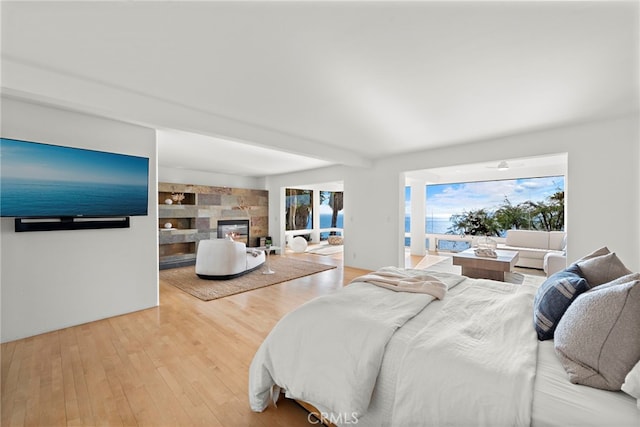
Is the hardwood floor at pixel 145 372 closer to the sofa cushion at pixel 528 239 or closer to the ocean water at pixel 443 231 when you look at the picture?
the sofa cushion at pixel 528 239

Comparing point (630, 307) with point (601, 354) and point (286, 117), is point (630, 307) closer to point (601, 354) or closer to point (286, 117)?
point (601, 354)

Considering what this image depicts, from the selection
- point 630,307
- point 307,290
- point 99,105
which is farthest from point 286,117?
point 630,307

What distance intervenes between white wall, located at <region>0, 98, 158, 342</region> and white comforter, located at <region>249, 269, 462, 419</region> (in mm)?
2513

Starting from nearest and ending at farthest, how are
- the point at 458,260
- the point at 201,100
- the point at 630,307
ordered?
1. the point at 630,307
2. the point at 201,100
3. the point at 458,260

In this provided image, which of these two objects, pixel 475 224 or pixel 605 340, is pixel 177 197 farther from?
pixel 475 224

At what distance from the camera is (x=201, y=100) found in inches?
110

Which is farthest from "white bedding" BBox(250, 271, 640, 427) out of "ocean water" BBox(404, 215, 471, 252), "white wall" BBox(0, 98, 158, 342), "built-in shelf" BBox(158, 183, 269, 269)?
"ocean water" BBox(404, 215, 471, 252)

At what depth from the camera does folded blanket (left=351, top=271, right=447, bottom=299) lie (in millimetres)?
2082

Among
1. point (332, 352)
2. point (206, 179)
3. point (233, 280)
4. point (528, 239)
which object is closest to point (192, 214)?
point (206, 179)

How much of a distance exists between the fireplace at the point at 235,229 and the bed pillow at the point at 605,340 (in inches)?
281

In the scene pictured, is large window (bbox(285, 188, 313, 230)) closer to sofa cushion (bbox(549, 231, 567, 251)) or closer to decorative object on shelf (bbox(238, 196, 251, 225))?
→ decorative object on shelf (bbox(238, 196, 251, 225))

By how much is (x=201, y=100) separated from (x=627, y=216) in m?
5.11

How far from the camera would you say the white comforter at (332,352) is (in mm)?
1366

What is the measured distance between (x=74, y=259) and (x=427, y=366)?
365 centimetres
